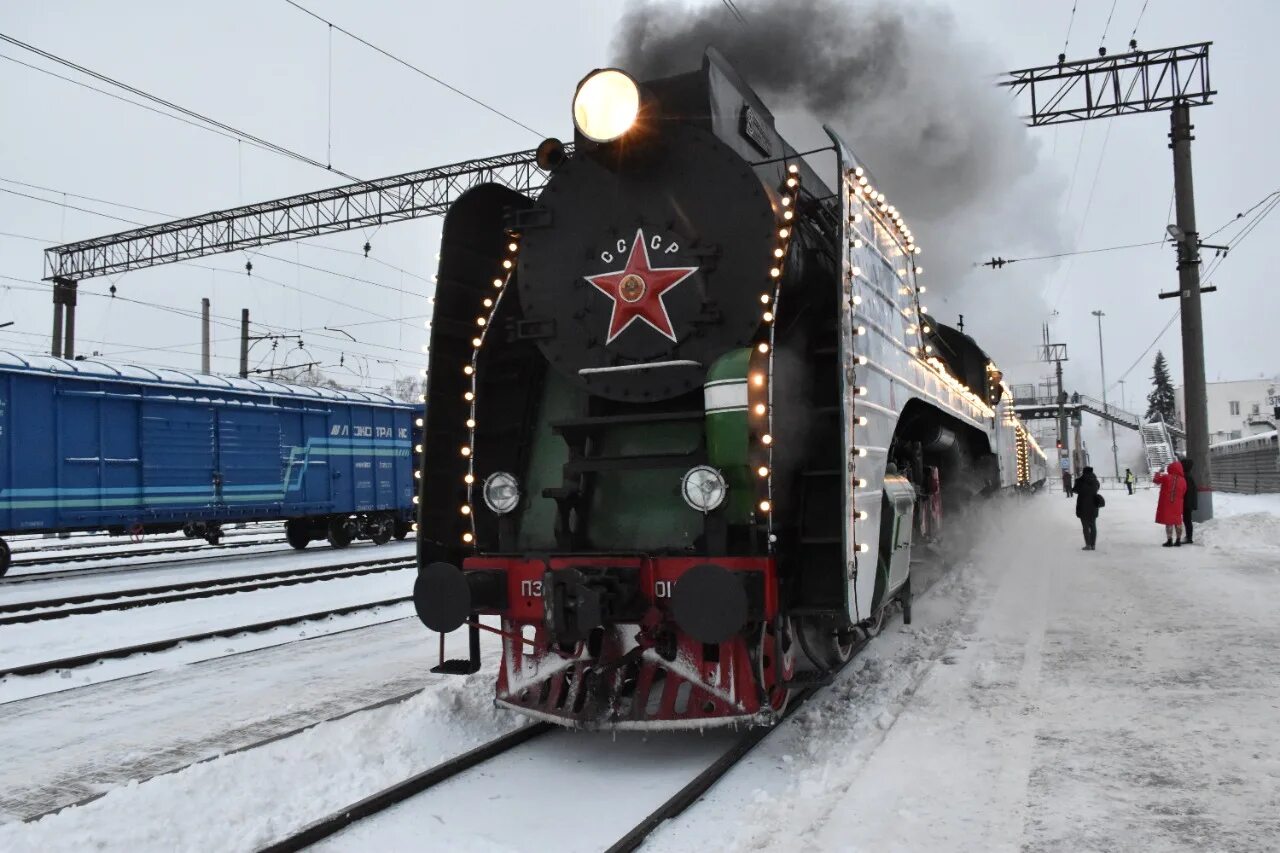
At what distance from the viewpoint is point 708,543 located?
4480 mm

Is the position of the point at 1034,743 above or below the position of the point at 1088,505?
below

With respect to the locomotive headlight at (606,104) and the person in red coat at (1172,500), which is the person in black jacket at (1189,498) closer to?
the person in red coat at (1172,500)

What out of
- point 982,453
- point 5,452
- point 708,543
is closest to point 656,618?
point 708,543

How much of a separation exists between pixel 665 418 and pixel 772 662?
1.33 m

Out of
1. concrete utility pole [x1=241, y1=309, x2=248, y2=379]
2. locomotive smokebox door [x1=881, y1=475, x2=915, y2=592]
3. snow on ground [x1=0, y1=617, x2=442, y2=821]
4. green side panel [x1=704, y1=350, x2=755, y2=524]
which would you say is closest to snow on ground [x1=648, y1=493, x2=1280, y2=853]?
locomotive smokebox door [x1=881, y1=475, x2=915, y2=592]

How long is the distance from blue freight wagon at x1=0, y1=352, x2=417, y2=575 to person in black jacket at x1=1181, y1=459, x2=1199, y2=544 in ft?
45.8

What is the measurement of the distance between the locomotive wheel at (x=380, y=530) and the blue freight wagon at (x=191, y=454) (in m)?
0.02

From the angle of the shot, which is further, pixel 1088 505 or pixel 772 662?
pixel 1088 505

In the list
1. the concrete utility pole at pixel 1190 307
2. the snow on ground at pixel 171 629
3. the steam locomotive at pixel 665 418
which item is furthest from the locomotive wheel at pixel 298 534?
the concrete utility pole at pixel 1190 307

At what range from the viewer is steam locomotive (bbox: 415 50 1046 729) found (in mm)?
4402

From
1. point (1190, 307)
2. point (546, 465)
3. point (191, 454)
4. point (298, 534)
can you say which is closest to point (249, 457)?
point (191, 454)

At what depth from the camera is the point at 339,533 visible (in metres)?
18.5

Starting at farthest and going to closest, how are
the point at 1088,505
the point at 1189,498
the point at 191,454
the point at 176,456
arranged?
1. the point at 191,454
2. the point at 176,456
3. the point at 1189,498
4. the point at 1088,505

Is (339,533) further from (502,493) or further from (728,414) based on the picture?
(728,414)
